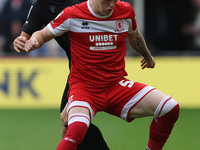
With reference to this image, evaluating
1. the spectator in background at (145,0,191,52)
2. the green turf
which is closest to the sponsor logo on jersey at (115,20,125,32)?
the green turf

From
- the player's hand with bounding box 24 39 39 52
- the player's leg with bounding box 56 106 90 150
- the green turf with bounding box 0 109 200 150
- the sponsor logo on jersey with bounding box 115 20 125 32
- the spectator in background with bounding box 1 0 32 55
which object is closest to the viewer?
the player's leg with bounding box 56 106 90 150

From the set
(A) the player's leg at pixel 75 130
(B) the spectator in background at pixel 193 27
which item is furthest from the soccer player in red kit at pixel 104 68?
(B) the spectator in background at pixel 193 27

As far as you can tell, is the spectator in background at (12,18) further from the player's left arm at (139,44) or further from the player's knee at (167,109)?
the player's knee at (167,109)

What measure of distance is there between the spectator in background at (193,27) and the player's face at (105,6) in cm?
787

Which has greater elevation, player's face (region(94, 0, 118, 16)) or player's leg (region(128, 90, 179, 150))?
player's face (region(94, 0, 118, 16))

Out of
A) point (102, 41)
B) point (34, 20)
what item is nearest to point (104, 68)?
point (102, 41)

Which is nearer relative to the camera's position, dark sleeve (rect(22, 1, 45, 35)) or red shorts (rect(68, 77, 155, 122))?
red shorts (rect(68, 77, 155, 122))

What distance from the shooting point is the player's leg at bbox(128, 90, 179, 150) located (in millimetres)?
5098

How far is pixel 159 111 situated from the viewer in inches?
201

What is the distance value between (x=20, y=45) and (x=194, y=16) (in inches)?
326

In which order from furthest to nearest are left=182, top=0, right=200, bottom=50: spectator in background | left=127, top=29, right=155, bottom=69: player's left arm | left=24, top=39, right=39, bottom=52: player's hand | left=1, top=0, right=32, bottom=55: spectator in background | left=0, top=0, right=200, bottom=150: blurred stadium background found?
1. left=182, top=0, right=200, bottom=50: spectator in background
2. left=1, top=0, right=32, bottom=55: spectator in background
3. left=0, top=0, right=200, bottom=150: blurred stadium background
4. left=127, top=29, right=155, bottom=69: player's left arm
5. left=24, top=39, right=39, bottom=52: player's hand

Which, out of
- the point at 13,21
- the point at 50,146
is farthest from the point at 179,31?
the point at 50,146

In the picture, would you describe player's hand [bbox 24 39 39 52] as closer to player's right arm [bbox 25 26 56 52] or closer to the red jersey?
player's right arm [bbox 25 26 56 52]

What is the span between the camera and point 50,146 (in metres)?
7.20
